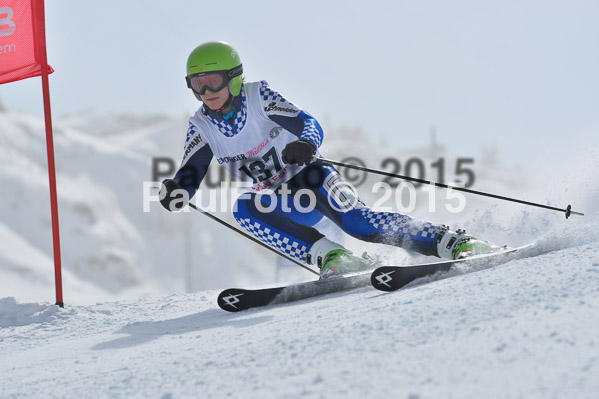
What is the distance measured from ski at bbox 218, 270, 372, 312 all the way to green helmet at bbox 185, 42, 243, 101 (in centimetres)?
127

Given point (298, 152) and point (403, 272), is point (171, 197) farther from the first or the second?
point (403, 272)

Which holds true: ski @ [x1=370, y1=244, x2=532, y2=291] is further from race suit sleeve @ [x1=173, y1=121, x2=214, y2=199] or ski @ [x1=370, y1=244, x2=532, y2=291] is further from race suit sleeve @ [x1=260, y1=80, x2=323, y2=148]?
race suit sleeve @ [x1=173, y1=121, x2=214, y2=199]

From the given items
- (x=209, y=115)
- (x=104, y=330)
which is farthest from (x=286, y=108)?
(x=104, y=330)

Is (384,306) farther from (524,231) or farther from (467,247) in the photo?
(524,231)

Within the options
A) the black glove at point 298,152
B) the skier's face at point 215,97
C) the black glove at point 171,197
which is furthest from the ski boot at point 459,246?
the black glove at point 171,197

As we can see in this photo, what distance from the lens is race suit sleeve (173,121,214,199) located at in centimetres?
448

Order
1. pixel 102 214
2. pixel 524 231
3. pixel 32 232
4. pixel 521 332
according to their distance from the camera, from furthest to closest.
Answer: pixel 102 214
pixel 32 232
pixel 524 231
pixel 521 332

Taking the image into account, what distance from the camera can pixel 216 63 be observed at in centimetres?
409

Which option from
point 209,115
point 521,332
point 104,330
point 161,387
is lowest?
point 104,330

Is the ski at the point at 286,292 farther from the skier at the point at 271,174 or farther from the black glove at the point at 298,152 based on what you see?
the black glove at the point at 298,152

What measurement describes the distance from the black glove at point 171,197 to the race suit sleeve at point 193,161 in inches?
2.4

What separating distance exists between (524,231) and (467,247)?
6.01 ft

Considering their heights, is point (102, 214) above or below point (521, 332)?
below

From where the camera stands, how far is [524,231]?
5.31 meters
